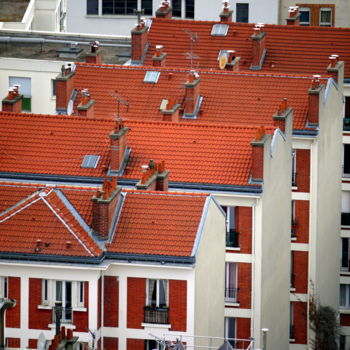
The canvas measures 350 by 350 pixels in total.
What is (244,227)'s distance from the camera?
116375 millimetres

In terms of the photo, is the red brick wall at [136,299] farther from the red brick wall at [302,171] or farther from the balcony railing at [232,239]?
the red brick wall at [302,171]

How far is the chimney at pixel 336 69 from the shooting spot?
135 m

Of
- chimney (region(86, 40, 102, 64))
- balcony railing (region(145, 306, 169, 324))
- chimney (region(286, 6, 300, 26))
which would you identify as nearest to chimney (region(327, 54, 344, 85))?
chimney (region(286, 6, 300, 26))

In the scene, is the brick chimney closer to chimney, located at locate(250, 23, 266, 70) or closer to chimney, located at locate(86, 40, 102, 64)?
chimney, located at locate(86, 40, 102, 64)

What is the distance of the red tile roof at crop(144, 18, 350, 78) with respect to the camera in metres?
142

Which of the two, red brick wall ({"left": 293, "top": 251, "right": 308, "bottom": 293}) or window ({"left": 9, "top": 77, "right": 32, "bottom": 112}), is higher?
window ({"left": 9, "top": 77, "right": 32, "bottom": 112})

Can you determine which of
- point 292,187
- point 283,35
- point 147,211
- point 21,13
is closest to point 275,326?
point 292,187

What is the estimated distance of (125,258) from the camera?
341ft

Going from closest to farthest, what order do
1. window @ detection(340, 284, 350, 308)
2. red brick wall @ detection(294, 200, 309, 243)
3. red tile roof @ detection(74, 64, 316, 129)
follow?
red brick wall @ detection(294, 200, 309, 243) < red tile roof @ detection(74, 64, 316, 129) < window @ detection(340, 284, 350, 308)

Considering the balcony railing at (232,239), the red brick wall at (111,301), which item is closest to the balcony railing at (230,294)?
the balcony railing at (232,239)

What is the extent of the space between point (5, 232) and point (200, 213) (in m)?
9.16

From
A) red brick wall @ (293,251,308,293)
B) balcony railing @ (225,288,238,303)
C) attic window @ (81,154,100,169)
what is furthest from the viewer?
red brick wall @ (293,251,308,293)

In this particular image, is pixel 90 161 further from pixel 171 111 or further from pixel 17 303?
pixel 17 303

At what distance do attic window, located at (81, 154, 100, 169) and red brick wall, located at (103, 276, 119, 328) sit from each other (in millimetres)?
13656
